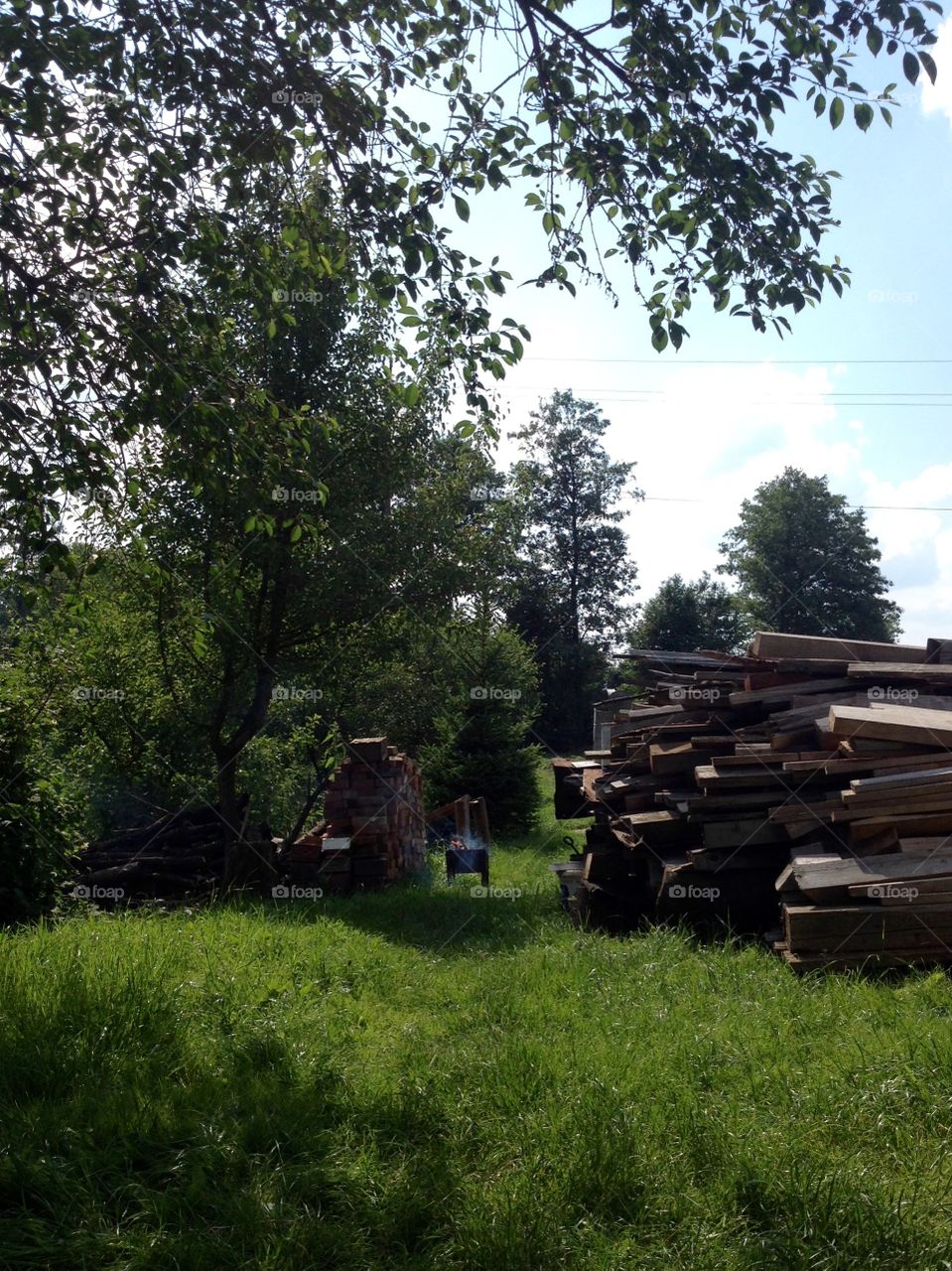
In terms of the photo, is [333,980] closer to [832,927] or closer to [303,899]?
[832,927]

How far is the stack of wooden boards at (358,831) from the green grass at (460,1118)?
5.82m

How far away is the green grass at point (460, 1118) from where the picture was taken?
3410 millimetres

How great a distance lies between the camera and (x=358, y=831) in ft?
41.7

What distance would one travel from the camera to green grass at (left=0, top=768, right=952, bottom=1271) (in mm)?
3410

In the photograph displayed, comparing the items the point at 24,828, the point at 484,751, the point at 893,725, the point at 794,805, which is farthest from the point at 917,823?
the point at 484,751

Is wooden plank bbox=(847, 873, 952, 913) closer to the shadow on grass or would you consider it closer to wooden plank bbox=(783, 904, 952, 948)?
wooden plank bbox=(783, 904, 952, 948)

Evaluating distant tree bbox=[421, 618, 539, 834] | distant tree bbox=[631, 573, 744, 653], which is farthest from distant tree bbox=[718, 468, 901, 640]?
distant tree bbox=[421, 618, 539, 834]

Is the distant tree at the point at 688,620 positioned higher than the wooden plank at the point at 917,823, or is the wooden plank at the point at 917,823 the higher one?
the distant tree at the point at 688,620

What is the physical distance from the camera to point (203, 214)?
6672 mm

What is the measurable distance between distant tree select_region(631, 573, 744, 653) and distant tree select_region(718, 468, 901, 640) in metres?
2.19

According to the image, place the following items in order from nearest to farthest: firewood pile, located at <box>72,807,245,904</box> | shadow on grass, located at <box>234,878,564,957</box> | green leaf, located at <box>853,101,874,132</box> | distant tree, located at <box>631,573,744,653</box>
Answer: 1. green leaf, located at <box>853,101,874,132</box>
2. shadow on grass, located at <box>234,878,564,957</box>
3. firewood pile, located at <box>72,807,245,904</box>
4. distant tree, located at <box>631,573,744,653</box>

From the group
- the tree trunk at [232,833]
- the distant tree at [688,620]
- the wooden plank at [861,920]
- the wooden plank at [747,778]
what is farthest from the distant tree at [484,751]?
the distant tree at [688,620]

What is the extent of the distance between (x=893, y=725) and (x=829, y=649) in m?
2.37

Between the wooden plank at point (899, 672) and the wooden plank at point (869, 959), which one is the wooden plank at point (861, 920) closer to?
the wooden plank at point (869, 959)
